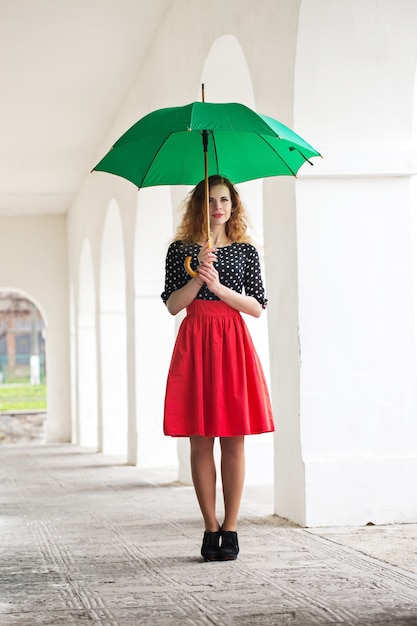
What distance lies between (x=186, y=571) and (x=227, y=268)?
129cm

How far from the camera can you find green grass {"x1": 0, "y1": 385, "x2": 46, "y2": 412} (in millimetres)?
37906

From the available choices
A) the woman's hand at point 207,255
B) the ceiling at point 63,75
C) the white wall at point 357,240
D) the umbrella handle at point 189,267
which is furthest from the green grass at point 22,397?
the woman's hand at point 207,255

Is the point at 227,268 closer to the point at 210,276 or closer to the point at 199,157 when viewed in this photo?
the point at 210,276

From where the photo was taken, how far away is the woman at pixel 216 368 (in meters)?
4.54

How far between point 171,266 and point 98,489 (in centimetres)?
458

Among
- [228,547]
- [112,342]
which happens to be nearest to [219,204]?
[228,547]

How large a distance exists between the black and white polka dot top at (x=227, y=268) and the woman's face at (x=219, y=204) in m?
0.12

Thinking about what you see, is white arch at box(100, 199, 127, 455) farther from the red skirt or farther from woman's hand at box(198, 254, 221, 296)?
woman's hand at box(198, 254, 221, 296)

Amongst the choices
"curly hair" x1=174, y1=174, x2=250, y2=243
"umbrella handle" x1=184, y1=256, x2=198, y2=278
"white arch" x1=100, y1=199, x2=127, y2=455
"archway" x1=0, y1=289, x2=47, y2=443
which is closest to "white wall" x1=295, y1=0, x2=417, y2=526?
"curly hair" x1=174, y1=174, x2=250, y2=243

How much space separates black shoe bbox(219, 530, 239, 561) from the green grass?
108ft

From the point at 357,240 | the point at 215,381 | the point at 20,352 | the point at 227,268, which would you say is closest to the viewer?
the point at 215,381

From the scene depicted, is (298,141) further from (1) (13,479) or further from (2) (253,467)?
(1) (13,479)

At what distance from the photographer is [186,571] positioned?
14.4 ft

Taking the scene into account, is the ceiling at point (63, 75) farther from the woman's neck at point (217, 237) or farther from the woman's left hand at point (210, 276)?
the woman's left hand at point (210, 276)
